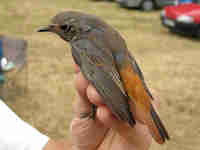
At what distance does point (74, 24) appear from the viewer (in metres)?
2.05

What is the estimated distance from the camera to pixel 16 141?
2.16m

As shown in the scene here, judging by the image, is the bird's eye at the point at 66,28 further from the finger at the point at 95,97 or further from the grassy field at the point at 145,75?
the grassy field at the point at 145,75

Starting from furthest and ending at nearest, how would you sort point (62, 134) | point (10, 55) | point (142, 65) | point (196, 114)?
point (142, 65), point (10, 55), point (196, 114), point (62, 134)

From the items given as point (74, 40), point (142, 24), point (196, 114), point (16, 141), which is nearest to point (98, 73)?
point (74, 40)

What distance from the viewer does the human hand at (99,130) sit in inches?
67.7

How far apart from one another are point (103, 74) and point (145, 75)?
4.68 m

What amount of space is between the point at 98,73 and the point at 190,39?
8626 mm

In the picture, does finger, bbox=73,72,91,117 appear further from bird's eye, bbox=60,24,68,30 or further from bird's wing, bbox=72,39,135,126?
bird's eye, bbox=60,24,68,30

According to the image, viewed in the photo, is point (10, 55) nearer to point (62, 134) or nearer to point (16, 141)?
point (62, 134)

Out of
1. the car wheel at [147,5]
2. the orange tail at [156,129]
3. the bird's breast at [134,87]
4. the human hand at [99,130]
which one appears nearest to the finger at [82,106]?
the human hand at [99,130]

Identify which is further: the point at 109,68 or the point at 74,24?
the point at 74,24

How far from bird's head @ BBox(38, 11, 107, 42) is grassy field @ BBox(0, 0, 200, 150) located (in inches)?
108

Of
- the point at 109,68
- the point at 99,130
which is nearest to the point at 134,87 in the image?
the point at 109,68

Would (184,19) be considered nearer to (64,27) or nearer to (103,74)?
(64,27)
